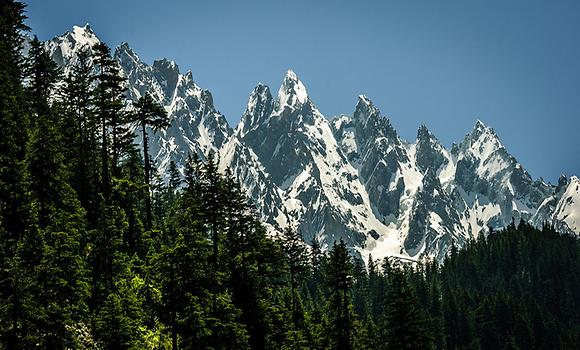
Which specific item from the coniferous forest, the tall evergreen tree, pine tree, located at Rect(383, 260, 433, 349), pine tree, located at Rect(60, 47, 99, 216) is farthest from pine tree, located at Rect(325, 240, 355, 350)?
the tall evergreen tree

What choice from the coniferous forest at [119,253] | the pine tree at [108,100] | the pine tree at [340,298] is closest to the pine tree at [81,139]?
the coniferous forest at [119,253]

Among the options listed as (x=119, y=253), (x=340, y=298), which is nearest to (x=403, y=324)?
(x=340, y=298)

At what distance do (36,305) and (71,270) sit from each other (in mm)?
3625

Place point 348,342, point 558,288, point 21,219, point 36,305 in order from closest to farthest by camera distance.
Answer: point 36,305 < point 21,219 < point 348,342 < point 558,288

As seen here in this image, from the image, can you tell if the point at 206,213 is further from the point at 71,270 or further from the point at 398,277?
the point at 398,277

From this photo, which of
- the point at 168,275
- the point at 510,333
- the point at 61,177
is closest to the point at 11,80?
the point at 61,177

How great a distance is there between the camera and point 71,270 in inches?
1200

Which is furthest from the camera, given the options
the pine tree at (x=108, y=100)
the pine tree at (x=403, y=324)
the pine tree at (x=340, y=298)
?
the pine tree at (x=340, y=298)

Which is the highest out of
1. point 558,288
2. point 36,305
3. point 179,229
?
point 558,288

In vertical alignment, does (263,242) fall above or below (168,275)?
above

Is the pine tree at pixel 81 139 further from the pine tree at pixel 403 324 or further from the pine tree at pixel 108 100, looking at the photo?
the pine tree at pixel 403 324

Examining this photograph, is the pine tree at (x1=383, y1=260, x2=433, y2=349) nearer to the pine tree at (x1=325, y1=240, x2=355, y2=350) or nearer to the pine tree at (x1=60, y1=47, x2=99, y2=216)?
the pine tree at (x1=325, y1=240, x2=355, y2=350)

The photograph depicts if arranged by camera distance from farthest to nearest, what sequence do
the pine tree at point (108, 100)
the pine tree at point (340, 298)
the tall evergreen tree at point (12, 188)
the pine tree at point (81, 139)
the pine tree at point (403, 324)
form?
the pine tree at point (340, 298) → the pine tree at point (81, 139) → the pine tree at point (403, 324) → the pine tree at point (108, 100) → the tall evergreen tree at point (12, 188)

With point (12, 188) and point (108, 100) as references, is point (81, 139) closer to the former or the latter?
point (108, 100)
